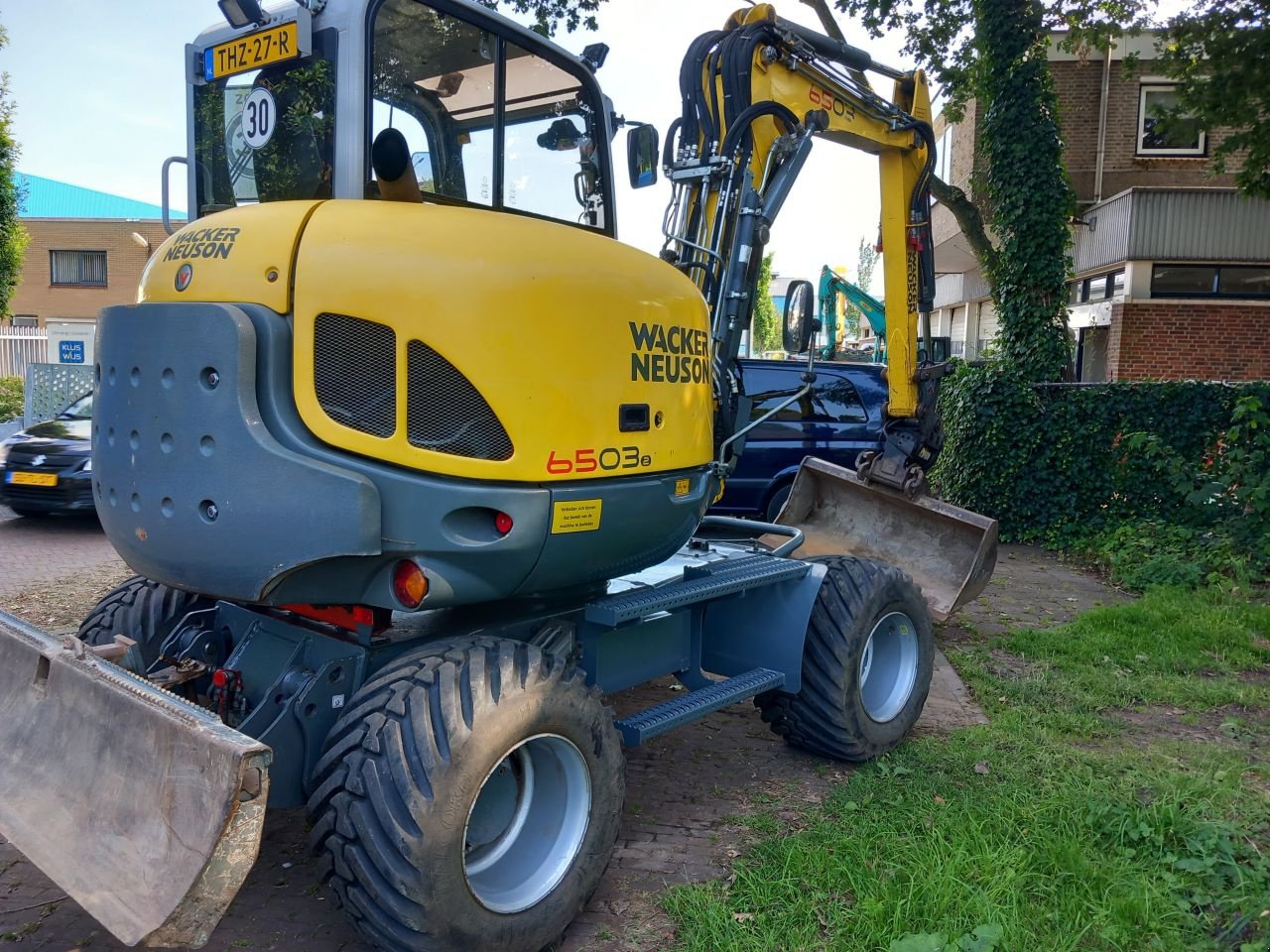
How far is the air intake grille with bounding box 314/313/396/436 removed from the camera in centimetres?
295

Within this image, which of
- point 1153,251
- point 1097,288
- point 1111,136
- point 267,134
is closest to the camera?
point 267,134

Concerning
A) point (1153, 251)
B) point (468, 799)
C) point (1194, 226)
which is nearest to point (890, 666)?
point (468, 799)

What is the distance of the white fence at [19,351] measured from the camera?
22.0 m

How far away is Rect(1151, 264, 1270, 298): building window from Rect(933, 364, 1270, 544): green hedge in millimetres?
7692

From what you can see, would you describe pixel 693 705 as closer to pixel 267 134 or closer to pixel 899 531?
pixel 267 134

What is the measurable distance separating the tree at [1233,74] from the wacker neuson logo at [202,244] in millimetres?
10049

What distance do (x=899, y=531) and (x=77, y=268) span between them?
32.3 m

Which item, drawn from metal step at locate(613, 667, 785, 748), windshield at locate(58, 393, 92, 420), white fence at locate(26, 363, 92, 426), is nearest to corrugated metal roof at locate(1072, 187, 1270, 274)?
metal step at locate(613, 667, 785, 748)

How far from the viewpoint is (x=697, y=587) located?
13.6 ft

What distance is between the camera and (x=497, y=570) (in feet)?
10.6

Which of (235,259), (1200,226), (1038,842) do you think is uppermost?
(1200,226)

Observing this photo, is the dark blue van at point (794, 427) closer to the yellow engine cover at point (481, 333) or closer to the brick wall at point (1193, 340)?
the yellow engine cover at point (481, 333)

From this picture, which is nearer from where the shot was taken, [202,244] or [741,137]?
[202,244]

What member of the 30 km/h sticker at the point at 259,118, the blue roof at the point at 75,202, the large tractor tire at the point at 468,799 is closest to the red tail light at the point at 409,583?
the large tractor tire at the point at 468,799
